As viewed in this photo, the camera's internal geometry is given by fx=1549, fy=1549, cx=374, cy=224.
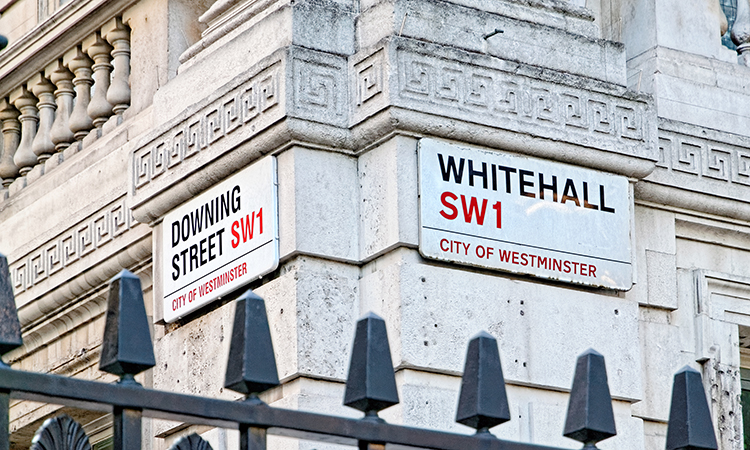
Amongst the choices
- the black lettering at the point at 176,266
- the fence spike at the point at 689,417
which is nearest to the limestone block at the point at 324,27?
the black lettering at the point at 176,266

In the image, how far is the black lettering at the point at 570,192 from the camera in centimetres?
677

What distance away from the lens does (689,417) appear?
11.0 feet

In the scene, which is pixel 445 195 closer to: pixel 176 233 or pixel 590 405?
pixel 176 233

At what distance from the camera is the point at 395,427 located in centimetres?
312

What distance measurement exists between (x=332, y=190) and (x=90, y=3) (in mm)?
2517

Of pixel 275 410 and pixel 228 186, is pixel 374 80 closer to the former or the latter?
pixel 228 186

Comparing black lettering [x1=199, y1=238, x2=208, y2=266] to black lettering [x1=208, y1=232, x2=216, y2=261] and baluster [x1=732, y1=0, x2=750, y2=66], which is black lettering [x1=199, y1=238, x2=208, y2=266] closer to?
A: black lettering [x1=208, y1=232, x2=216, y2=261]

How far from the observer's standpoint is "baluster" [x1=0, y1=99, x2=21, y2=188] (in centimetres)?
927

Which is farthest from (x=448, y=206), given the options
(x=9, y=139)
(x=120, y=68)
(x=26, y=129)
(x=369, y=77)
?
(x=9, y=139)

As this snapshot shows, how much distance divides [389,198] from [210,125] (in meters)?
1.07

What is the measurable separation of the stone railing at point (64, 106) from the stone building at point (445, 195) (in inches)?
9.9

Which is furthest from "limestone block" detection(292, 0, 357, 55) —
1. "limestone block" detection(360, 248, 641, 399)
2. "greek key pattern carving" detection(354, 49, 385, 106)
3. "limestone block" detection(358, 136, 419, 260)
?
"limestone block" detection(360, 248, 641, 399)

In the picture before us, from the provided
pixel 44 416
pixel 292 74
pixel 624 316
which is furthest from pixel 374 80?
pixel 44 416

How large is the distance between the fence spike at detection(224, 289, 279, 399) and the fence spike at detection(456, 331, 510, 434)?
0.42m
